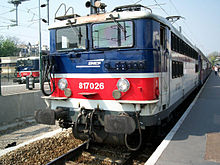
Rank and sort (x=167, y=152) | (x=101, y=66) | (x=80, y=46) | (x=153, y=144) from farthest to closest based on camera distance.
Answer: (x=153, y=144)
(x=80, y=46)
(x=101, y=66)
(x=167, y=152)

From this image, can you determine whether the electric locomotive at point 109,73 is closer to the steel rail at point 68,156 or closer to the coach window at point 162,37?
the coach window at point 162,37

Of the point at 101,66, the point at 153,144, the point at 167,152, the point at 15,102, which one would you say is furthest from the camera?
the point at 15,102

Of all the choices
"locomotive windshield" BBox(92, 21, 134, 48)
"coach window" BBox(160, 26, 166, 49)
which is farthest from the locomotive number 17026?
"coach window" BBox(160, 26, 166, 49)

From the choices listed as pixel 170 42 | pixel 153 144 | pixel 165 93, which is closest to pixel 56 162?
pixel 153 144

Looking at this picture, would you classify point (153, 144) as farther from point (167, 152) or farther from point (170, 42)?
point (170, 42)

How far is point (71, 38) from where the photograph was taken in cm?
579

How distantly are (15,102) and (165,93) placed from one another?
6.58 metres

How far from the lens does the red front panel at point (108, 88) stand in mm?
4875

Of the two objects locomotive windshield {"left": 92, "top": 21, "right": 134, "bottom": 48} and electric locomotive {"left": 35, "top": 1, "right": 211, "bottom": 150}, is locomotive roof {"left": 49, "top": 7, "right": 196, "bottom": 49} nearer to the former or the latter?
electric locomotive {"left": 35, "top": 1, "right": 211, "bottom": 150}

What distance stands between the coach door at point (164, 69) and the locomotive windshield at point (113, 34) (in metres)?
0.99

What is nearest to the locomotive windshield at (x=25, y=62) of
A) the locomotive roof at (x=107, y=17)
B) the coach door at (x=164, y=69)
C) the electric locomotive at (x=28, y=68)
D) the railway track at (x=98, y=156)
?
the electric locomotive at (x=28, y=68)

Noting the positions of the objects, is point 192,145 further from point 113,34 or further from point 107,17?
point 107,17

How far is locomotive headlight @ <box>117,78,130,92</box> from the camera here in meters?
4.92

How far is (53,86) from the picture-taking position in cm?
583
